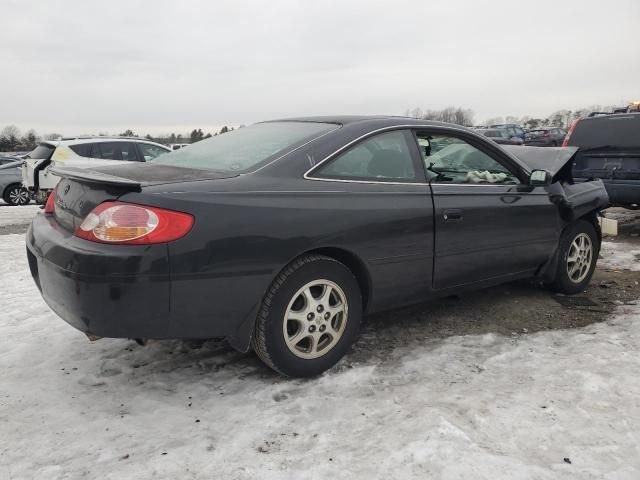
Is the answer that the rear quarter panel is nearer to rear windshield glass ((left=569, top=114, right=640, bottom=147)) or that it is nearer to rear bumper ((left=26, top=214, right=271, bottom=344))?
rear bumper ((left=26, top=214, right=271, bottom=344))

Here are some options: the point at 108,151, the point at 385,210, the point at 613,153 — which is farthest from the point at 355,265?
the point at 108,151

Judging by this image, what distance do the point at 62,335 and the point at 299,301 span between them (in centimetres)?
184

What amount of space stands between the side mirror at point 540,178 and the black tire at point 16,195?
45.0 feet

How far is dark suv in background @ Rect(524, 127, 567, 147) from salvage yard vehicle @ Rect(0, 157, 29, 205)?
2511 centimetres

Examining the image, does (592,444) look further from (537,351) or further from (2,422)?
(2,422)

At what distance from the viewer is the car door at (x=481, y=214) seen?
358 centimetres

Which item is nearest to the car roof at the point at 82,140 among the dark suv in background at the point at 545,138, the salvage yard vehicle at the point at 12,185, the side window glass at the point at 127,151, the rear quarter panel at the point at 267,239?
the side window glass at the point at 127,151

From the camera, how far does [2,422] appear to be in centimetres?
258

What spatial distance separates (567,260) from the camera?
15.1 feet

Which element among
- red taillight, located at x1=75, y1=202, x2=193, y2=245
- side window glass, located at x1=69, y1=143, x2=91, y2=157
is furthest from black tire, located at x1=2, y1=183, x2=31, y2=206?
red taillight, located at x1=75, y1=202, x2=193, y2=245

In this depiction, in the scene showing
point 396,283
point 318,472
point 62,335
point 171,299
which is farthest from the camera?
point 62,335

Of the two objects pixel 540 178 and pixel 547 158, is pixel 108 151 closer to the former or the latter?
pixel 547 158

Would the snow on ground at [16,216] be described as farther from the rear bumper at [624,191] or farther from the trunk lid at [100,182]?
the rear bumper at [624,191]

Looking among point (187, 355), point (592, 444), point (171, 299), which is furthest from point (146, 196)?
point (592, 444)
